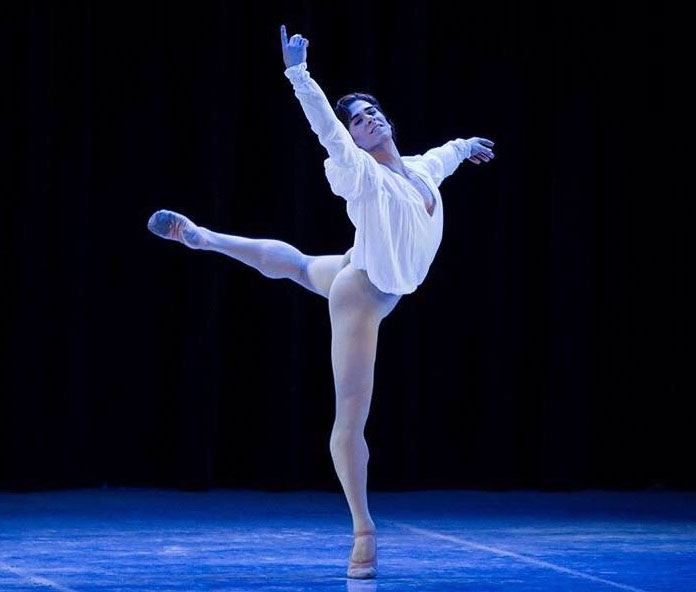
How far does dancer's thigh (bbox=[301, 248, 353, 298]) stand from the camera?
3.94 m

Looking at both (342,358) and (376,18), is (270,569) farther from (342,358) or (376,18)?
(376,18)

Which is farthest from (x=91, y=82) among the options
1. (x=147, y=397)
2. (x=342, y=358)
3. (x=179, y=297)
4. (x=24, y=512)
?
(x=342, y=358)

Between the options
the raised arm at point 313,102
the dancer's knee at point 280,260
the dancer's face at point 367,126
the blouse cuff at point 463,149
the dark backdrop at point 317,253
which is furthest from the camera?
the dark backdrop at point 317,253

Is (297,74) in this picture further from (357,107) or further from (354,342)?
(354,342)

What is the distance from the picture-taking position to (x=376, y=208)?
3.72 metres

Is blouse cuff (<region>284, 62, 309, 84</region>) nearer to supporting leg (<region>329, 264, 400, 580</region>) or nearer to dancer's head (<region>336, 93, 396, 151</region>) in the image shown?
dancer's head (<region>336, 93, 396, 151</region>)

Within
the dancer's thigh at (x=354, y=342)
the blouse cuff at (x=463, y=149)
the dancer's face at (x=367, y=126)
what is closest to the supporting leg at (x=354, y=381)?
the dancer's thigh at (x=354, y=342)

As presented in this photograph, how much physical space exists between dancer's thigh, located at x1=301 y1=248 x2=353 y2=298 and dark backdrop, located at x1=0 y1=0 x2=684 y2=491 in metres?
1.88

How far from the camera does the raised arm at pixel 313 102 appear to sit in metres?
3.46

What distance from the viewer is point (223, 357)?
598cm

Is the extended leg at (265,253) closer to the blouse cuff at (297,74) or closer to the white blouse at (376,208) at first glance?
the white blouse at (376,208)

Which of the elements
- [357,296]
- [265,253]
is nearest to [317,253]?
[265,253]

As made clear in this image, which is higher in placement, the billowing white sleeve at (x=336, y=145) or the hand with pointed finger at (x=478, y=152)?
the hand with pointed finger at (x=478, y=152)

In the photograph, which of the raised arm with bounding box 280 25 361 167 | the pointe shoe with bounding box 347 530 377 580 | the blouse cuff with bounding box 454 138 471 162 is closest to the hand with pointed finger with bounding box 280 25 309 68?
the raised arm with bounding box 280 25 361 167
